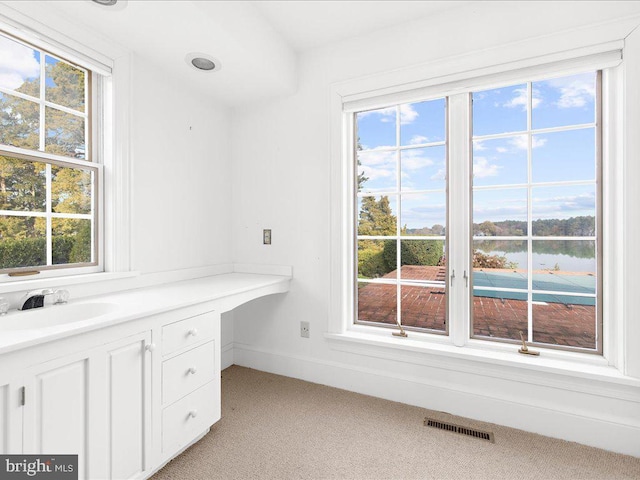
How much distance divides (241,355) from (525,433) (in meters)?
2.13

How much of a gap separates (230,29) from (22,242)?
162 centimetres

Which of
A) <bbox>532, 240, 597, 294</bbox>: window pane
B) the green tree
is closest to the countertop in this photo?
the green tree

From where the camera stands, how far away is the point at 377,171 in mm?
2553

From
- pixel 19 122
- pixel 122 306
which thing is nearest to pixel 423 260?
pixel 122 306

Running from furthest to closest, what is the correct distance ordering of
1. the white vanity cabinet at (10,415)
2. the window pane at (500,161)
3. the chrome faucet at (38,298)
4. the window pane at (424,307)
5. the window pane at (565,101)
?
the window pane at (424,307)
the window pane at (500,161)
the window pane at (565,101)
the chrome faucet at (38,298)
the white vanity cabinet at (10,415)

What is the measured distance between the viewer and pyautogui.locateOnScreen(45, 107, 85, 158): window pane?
5.93 feet

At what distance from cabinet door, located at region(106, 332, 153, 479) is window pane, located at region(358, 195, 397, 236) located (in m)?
1.66

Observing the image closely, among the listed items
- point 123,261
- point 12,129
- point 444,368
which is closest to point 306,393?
point 444,368

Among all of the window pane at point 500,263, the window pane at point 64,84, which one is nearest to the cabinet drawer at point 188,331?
the window pane at point 64,84

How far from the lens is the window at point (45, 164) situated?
165cm

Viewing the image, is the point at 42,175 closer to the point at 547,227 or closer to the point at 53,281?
the point at 53,281

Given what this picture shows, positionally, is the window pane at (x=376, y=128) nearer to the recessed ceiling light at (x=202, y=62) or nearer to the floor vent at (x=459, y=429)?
the recessed ceiling light at (x=202, y=62)

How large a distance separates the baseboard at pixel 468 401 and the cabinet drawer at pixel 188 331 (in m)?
1.01

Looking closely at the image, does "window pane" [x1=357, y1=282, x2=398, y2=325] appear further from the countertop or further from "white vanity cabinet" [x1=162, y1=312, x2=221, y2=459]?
"white vanity cabinet" [x1=162, y1=312, x2=221, y2=459]
